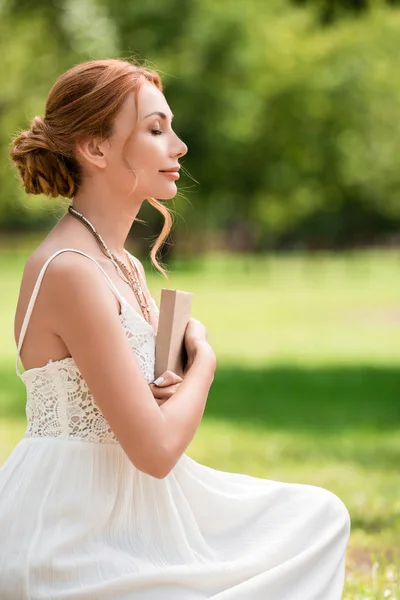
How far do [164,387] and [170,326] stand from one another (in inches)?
6.1

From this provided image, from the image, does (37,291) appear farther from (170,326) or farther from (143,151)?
(143,151)

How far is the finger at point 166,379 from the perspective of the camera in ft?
9.34

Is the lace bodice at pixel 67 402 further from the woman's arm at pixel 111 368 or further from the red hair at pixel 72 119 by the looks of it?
the red hair at pixel 72 119

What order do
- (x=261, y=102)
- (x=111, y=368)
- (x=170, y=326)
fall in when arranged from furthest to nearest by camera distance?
(x=261, y=102)
(x=170, y=326)
(x=111, y=368)

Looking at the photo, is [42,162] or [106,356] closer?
[106,356]

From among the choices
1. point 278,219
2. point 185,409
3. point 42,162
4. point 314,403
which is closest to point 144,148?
point 42,162

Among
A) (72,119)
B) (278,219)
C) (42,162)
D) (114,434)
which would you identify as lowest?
(278,219)

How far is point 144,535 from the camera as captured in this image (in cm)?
279

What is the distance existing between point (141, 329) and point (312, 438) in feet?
25.9

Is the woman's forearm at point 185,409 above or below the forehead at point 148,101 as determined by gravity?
below

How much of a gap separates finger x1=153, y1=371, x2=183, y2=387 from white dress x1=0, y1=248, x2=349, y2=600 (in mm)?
64

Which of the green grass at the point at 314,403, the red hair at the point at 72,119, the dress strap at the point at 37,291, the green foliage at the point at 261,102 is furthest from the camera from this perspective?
the green foliage at the point at 261,102

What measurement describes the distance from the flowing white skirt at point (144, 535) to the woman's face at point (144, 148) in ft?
2.22

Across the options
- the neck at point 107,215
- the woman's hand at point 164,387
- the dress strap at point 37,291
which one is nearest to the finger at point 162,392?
the woman's hand at point 164,387
